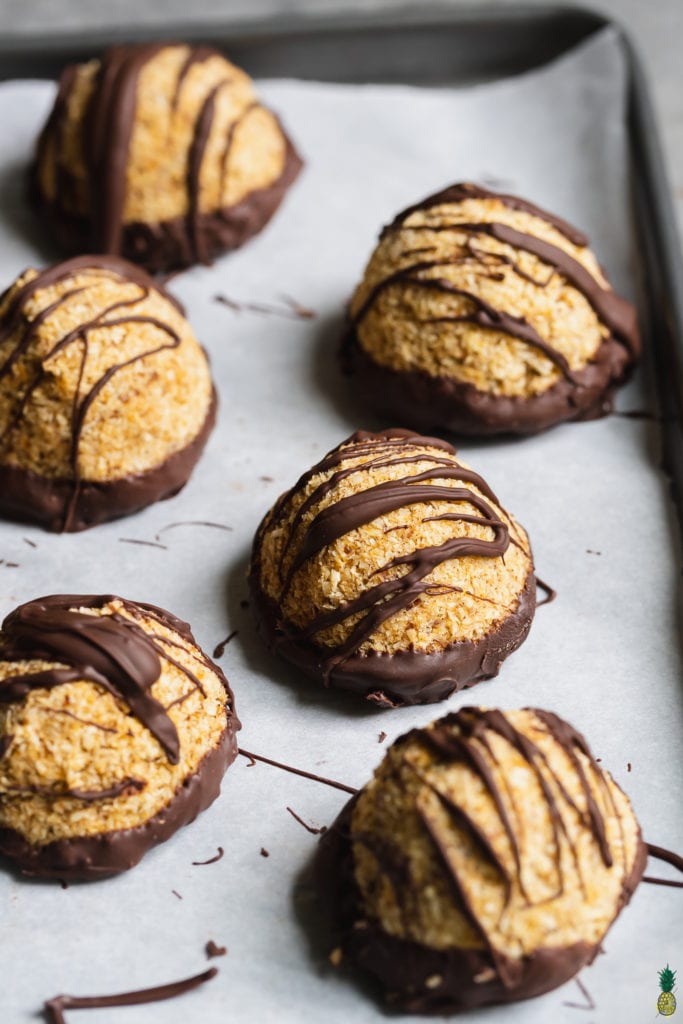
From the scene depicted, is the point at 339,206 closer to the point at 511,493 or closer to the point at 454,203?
the point at 454,203

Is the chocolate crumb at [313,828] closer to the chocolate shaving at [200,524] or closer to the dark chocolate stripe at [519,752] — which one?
the dark chocolate stripe at [519,752]

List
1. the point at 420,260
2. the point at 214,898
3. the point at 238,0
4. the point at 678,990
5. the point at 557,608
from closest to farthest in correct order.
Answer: the point at 678,990
the point at 214,898
the point at 557,608
the point at 420,260
the point at 238,0

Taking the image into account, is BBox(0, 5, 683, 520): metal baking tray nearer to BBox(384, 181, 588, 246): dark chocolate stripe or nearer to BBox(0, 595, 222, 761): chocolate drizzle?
BBox(384, 181, 588, 246): dark chocolate stripe

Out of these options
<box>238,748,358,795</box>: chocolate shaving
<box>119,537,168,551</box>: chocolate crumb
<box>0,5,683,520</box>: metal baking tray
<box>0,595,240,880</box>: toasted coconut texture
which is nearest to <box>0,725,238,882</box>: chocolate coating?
<box>0,595,240,880</box>: toasted coconut texture

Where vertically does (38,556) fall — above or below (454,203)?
below

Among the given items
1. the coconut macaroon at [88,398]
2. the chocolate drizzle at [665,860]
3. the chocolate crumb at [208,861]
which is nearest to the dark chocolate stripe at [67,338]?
the coconut macaroon at [88,398]

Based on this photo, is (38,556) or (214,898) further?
(38,556)

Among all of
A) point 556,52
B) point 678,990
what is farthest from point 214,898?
point 556,52
